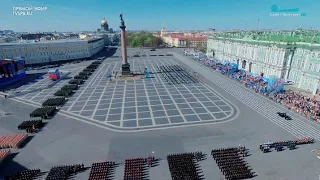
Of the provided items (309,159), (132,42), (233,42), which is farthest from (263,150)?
(132,42)

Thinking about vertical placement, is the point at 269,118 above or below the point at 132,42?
below

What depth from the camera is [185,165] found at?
22625 millimetres

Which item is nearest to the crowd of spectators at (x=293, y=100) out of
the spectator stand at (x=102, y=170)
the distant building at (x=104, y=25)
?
the spectator stand at (x=102, y=170)

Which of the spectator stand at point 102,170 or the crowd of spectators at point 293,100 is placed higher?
the crowd of spectators at point 293,100

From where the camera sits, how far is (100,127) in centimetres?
3169

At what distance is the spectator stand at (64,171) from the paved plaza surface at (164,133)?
947mm

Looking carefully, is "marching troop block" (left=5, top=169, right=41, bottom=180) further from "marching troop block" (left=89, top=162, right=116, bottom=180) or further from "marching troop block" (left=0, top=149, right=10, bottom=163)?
"marching troop block" (left=89, top=162, right=116, bottom=180)

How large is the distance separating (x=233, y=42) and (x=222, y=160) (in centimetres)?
6634

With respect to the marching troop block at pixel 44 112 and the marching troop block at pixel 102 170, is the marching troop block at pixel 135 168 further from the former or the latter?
the marching troop block at pixel 44 112

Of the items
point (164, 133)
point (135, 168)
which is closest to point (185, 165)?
point (135, 168)

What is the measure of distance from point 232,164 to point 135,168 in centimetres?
1081

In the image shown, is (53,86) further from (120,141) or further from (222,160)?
(222,160)

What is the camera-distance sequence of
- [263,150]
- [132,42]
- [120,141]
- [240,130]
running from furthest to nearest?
[132,42] → [240,130] → [120,141] → [263,150]

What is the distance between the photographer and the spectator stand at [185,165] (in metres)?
21.2
